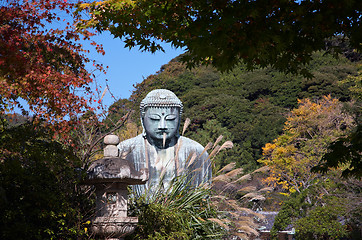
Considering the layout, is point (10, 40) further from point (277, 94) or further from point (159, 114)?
point (277, 94)

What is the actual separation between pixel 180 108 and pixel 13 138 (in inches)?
146

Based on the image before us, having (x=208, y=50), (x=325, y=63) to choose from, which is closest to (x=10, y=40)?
(x=208, y=50)

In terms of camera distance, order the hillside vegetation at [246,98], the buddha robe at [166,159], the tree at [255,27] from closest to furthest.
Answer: the tree at [255,27] < the buddha robe at [166,159] < the hillside vegetation at [246,98]

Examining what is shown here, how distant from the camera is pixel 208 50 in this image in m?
3.72

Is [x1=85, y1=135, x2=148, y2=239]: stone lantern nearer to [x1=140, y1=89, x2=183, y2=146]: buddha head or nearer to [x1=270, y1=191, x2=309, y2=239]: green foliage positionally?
[x1=140, y1=89, x2=183, y2=146]: buddha head

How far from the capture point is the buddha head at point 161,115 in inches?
318

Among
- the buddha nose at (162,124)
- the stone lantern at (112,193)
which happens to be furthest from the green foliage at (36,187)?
the buddha nose at (162,124)

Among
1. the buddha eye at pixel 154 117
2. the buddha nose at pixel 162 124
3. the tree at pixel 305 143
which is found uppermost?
the buddha eye at pixel 154 117

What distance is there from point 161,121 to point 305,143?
2069cm

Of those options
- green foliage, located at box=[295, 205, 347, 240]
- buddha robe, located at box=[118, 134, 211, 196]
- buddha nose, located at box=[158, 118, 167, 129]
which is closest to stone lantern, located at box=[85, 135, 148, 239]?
buddha robe, located at box=[118, 134, 211, 196]

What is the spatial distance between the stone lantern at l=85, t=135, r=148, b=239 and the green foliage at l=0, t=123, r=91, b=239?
0.71 feet

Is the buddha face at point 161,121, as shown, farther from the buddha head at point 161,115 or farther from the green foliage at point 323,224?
the green foliage at point 323,224

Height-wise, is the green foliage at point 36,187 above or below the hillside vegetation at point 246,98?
below

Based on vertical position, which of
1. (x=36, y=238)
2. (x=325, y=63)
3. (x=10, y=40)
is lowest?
(x=36, y=238)
